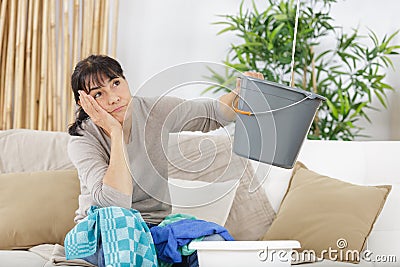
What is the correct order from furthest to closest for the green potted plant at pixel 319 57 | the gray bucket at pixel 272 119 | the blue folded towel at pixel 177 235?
the green potted plant at pixel 319 57 < the blue folded towel at pixel 177 235 < the gray bucket at pixel 272 119

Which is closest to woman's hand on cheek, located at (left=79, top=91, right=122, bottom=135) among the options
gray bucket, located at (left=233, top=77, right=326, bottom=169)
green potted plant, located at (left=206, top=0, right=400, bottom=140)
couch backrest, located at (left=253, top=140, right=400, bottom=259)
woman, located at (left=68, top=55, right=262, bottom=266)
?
woman, located at (left=68, top=55, right=262, bottom=266)

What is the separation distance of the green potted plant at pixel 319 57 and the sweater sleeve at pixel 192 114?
149cm

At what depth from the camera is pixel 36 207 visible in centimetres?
238

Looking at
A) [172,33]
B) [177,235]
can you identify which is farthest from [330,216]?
[172,33]

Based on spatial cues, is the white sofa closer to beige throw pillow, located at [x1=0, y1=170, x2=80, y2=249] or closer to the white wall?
beige throw pillow, located at [x1=0, y1=170, x2=80, y2=249]

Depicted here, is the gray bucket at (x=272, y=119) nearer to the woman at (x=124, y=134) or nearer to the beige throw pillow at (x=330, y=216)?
the woman at (x=124, y=134)

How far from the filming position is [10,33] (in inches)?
119

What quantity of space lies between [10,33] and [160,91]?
5.18 ft

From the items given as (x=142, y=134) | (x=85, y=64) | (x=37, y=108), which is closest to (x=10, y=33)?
(x=37, y=108)

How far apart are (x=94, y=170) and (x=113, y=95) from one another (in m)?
0.26

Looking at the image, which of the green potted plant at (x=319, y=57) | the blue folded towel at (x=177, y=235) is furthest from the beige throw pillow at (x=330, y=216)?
the green potted plant at (x=319, y=57)

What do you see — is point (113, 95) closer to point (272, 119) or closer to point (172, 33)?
point (272, 119)

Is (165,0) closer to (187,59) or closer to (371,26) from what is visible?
(187,59)

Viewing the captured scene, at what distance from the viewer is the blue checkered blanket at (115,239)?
5.88ft
